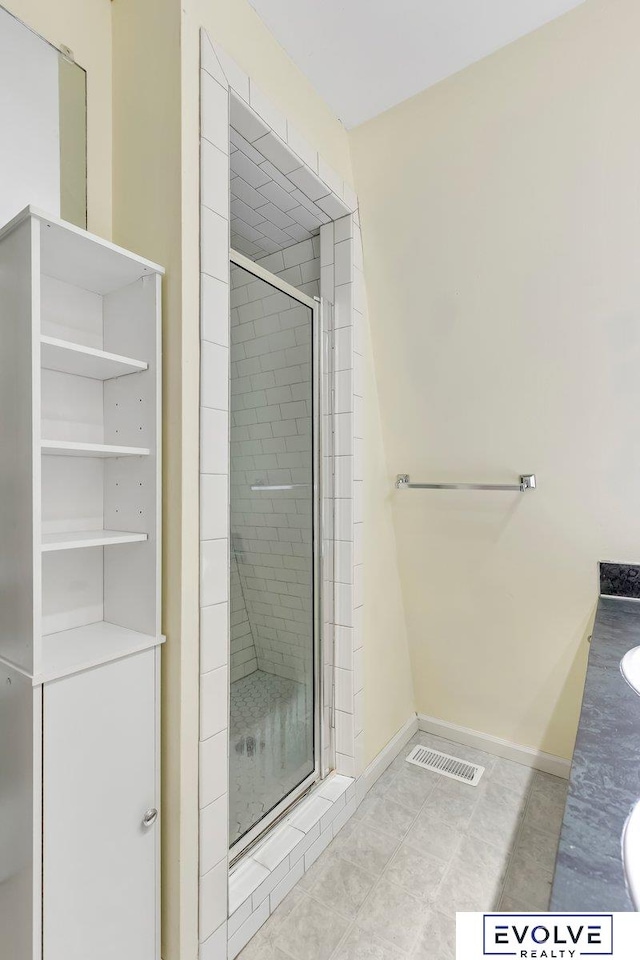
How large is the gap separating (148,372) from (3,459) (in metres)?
0.37

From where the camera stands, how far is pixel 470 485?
182cm

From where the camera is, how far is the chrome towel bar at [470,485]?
5.65 feet

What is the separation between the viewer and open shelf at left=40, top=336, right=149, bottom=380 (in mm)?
1004

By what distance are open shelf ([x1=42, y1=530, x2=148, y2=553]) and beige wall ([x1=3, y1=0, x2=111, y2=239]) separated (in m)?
0.80

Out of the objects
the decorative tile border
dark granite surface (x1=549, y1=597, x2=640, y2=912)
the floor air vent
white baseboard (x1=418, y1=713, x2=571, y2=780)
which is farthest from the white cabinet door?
white baseboard (x1=418, y1=713, x2=571, y2=780)

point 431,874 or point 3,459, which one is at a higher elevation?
point 3,459

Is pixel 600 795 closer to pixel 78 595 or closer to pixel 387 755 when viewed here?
pixel 78 595

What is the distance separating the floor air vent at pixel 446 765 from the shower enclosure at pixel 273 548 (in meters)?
0.54

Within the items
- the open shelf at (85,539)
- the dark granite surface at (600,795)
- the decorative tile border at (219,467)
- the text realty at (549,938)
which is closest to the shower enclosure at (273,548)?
the decorative tile border at (219,467)

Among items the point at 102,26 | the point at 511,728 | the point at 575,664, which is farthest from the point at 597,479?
the point at 102,26

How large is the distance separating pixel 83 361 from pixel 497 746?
2.23 metres

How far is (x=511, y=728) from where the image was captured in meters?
2.06

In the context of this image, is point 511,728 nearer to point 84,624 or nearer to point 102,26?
point 84,624

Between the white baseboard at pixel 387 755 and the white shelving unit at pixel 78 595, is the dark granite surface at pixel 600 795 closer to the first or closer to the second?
the white shelving unit at pixel 78 595
